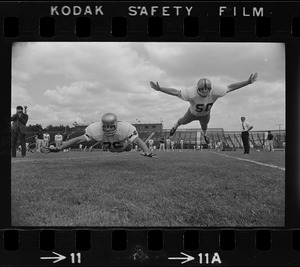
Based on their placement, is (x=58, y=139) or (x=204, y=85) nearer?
(x=204, y=85)

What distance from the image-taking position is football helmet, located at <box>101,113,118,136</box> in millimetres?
5918

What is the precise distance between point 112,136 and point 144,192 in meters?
0.94

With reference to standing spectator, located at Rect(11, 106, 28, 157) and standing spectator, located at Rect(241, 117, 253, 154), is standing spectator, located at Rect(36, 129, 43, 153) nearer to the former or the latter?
standing spectator, located at Rect(11, 106, 28, 157)

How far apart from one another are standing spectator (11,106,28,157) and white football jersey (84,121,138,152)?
87 centimetres

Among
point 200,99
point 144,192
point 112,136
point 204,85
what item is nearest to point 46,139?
point 112,136

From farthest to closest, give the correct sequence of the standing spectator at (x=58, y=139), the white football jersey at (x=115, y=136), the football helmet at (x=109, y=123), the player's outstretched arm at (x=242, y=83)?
the standing spectator at (x=58, y=139)
the white football jersey at (x=115, y=136)
the football helmet at (x=109, y=123)
the player's outstretched arm at (x=242, y=83)

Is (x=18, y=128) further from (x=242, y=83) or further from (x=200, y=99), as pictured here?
(x=242, y=83)

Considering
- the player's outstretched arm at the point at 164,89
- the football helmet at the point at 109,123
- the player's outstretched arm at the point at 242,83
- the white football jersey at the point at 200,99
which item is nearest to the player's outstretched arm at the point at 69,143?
the football helmet at the point at 109,123

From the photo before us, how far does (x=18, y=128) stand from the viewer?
591cm

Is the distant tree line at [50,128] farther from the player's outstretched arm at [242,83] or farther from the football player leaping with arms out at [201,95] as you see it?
the player's outstretched arm at [242,83]

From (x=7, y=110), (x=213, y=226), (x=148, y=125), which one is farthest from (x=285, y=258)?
(x=7, y=110)

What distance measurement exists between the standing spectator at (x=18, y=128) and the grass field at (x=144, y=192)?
190 millimetres

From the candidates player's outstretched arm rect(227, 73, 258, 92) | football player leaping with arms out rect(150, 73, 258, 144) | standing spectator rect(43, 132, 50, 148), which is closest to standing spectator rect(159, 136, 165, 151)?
football player leaping with arms out rect(150, 73, 258, 144)

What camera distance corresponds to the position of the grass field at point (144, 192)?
19.3ft
